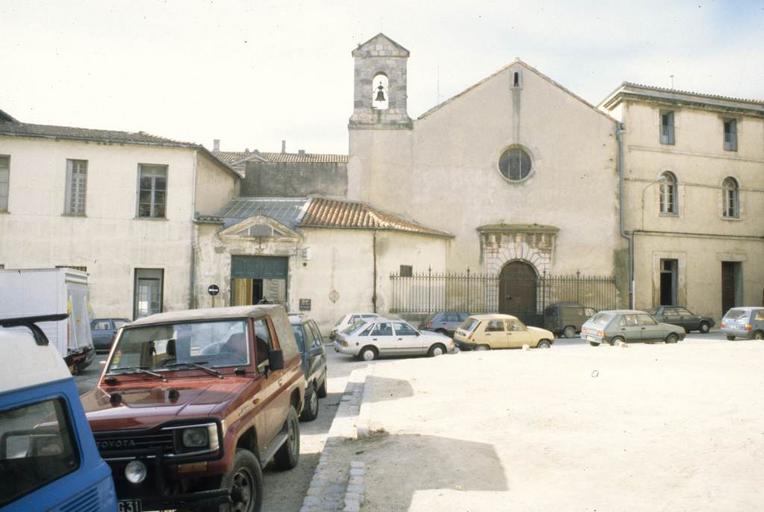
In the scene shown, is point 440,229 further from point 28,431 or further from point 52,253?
point 28,431

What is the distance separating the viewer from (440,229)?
26.8 metres

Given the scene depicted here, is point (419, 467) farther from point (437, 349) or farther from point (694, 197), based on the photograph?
point (694, 197)

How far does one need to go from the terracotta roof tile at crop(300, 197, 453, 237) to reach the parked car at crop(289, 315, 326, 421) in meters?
12.3

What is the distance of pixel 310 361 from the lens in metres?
9.69

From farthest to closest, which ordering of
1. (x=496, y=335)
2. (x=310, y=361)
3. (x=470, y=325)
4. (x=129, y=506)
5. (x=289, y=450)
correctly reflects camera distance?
(x=470, y=325) < (x=496, y=335) < (x=310, y=361) < (x=289, y=450) < (x=129, y=506)

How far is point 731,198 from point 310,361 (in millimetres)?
27722

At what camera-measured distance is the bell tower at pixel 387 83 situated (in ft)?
87.8

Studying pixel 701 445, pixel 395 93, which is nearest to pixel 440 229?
pixel 395 93

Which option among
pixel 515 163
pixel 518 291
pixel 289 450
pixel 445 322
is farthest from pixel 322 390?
pixel 515 163

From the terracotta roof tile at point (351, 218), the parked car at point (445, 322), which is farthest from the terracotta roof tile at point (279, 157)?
the parked car at point (445, 322)

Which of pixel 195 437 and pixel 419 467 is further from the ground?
pixel 195 437

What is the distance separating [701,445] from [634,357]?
27.1ft

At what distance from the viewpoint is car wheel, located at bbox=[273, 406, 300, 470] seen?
640 centimetres

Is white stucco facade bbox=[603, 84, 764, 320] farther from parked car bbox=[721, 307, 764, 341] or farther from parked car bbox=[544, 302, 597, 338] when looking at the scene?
parked car bbox=[721, 307, 764, 341]
